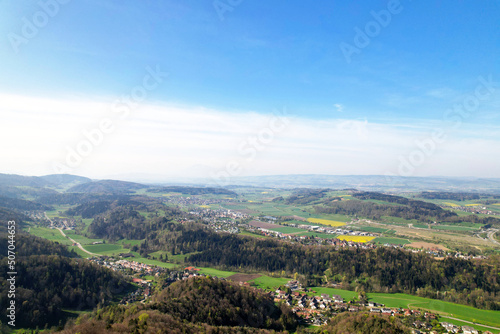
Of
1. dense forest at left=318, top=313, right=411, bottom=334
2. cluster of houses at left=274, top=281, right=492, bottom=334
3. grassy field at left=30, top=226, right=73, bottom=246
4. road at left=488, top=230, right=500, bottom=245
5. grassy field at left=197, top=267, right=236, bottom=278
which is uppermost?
dense forest at left=318, top=313, right=411, bottom=334

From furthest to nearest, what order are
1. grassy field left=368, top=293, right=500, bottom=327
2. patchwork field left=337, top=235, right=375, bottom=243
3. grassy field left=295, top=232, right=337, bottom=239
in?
grassy field left=295, top=232, right=337, bottom=239
patchwork field left=337, top=235, right=375, bottom=243
grassy field left=368, top=293, right=500, bottom=327

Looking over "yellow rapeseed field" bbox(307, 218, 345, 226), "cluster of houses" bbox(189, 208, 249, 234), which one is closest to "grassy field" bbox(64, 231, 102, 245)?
"cluster of houses" bbox(189, 208, 249, 234)

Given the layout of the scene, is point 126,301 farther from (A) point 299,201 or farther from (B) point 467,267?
(A) point 299,201

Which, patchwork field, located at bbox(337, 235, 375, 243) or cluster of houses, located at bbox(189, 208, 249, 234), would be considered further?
cluster of houses, located at bbox(189, 208, 249, 234)

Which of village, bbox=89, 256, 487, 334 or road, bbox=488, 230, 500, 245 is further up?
village, bbox=89, 256, 487, 334

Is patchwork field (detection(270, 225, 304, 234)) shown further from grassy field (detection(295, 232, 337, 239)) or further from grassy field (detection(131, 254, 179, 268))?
grassy field (detection(131, 254, 179, 268))

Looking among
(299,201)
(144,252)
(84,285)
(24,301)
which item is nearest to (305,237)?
(144,252)

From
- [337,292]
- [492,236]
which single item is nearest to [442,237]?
[492,236]

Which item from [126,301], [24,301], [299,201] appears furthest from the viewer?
[299,201]
